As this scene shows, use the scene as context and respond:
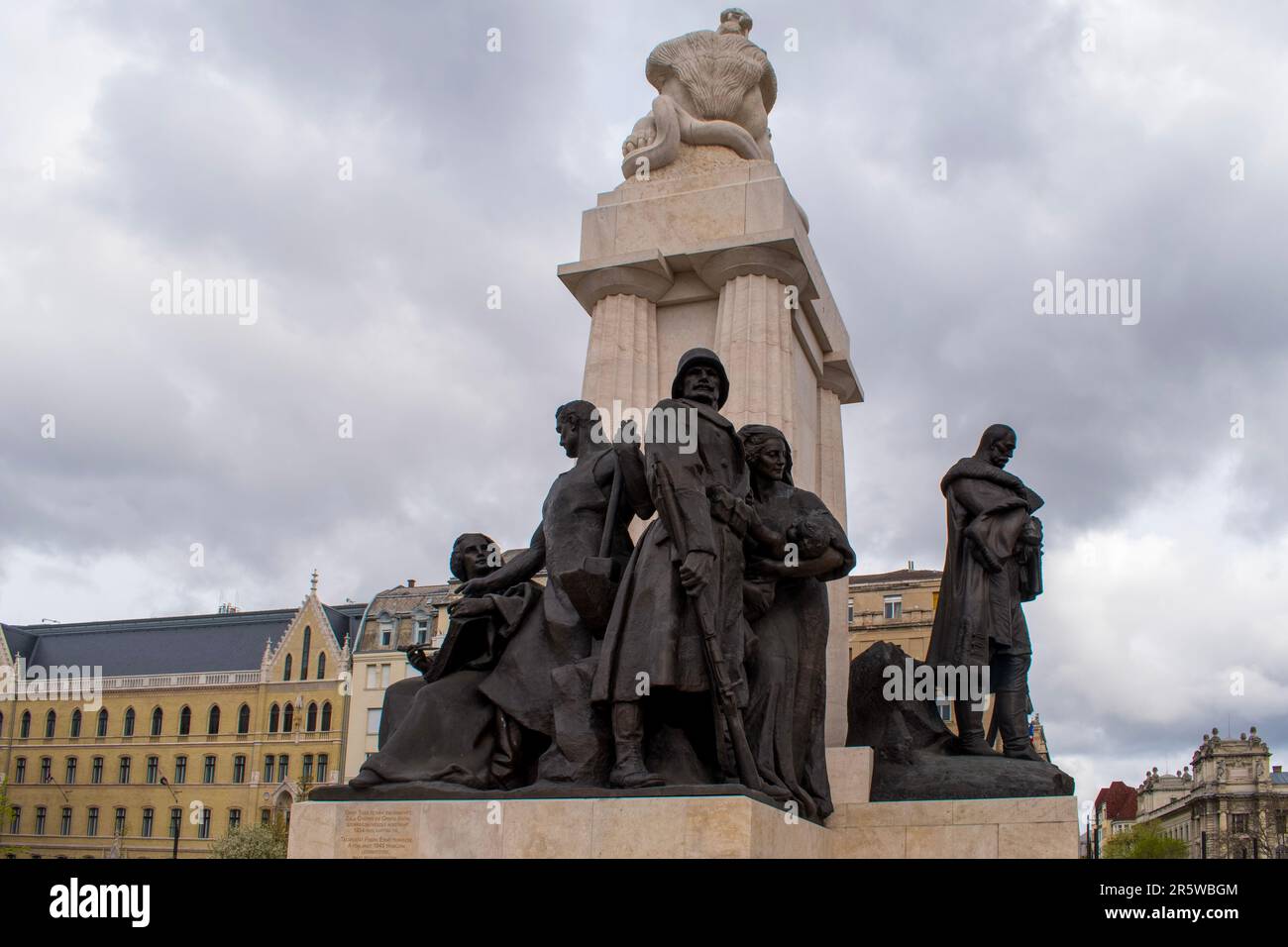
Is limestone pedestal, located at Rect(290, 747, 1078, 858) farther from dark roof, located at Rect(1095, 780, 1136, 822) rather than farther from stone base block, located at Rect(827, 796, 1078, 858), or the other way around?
dark roof, located at Rect(1095, 780, 1136, 822)

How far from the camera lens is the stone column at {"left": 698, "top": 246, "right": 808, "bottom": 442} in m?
11.8

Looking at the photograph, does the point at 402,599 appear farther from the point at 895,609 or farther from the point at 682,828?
the point at 682,828

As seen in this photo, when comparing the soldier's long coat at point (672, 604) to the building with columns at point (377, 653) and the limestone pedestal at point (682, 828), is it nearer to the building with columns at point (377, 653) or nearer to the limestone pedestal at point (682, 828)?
the limestone pedestal at point (682, 828)

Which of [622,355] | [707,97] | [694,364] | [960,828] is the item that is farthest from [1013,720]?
[707,97]

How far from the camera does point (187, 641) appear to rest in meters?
75.9

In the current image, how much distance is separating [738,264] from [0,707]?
77.1m

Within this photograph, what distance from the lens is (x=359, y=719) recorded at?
6612cm

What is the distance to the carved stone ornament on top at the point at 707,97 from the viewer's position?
13.8m

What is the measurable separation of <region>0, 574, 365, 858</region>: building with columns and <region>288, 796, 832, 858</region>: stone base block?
58.6 meters

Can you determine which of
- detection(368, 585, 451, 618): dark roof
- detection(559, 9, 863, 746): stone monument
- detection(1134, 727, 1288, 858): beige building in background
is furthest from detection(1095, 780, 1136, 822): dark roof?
detection(559, 9, 863, 746): stone monument

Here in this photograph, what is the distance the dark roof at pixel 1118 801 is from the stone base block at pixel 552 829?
13491 centimetres

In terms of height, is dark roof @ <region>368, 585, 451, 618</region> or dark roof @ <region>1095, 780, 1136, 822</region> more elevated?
dark roof @ <region>368, 585, 451, 618</region>
